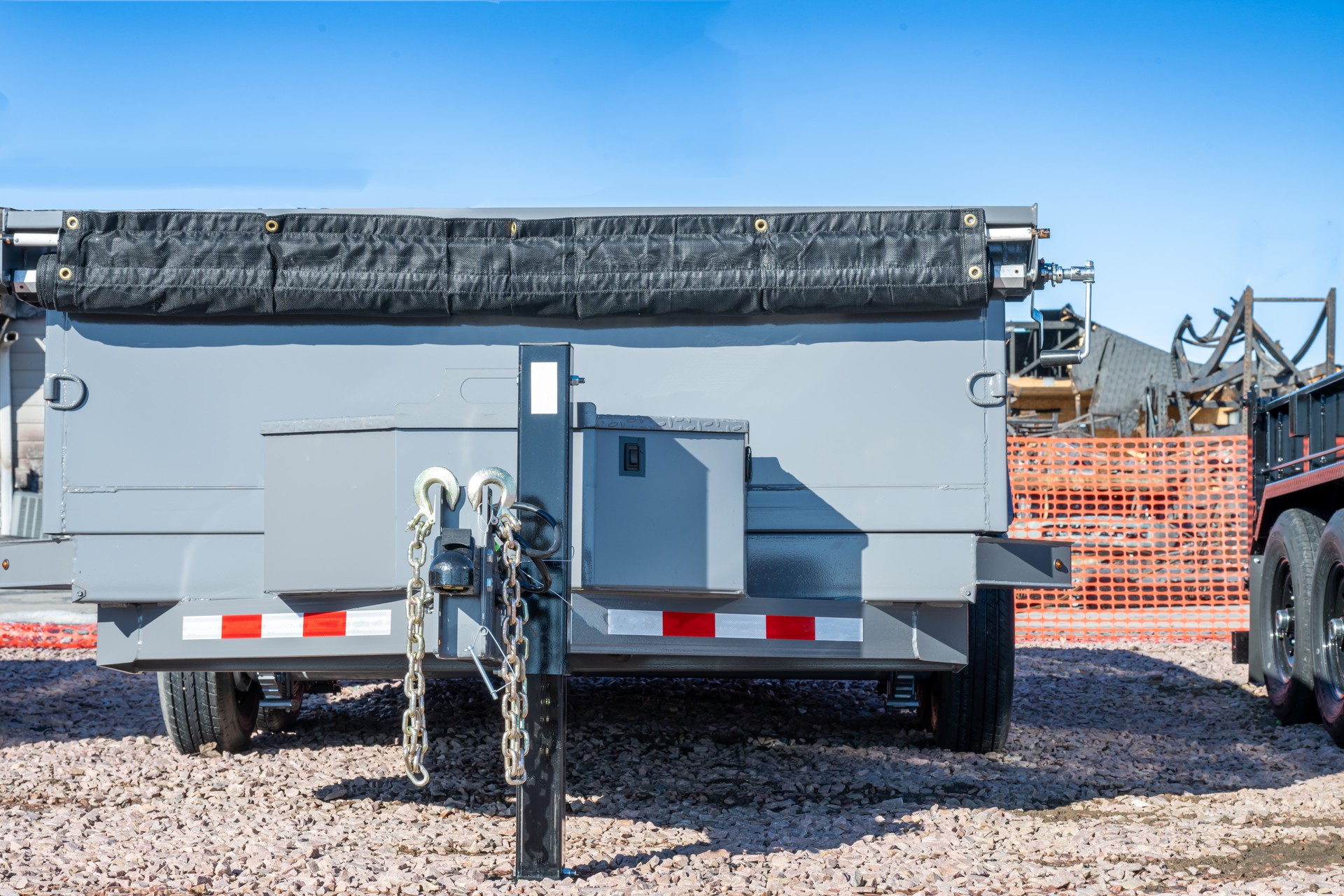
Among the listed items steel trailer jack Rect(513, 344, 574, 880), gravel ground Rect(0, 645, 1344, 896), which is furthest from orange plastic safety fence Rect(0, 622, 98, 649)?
steel trailer jack Rect(513, 344, 574, 880)

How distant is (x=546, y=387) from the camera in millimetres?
3807

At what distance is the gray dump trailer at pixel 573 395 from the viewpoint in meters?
4.09

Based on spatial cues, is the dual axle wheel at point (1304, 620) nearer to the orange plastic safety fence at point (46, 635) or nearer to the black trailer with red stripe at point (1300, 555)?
the black trailer with red stripe at point (1300, 555)

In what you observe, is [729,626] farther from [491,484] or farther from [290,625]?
[290,625]

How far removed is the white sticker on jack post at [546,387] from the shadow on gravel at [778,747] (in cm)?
141

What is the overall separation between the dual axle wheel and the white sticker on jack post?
4.29 m

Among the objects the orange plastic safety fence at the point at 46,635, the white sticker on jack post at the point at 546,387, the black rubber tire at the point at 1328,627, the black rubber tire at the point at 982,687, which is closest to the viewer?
the white sticker on jack post at the point at 546,387

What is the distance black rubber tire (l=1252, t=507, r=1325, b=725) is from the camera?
22.4 ft

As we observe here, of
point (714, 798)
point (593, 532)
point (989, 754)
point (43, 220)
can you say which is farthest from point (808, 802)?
point (43, 220)

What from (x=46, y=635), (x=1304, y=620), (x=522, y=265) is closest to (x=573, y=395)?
(x=522, y=265)

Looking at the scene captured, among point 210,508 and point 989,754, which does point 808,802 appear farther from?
point 210,508

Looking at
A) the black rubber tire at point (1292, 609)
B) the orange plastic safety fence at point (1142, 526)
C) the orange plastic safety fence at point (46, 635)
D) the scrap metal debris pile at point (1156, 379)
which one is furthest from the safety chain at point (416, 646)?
the scrap metal debris pile at point (1156, 379)

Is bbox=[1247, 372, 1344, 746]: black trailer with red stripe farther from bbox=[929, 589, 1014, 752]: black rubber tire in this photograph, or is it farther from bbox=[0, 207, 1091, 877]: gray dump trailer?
bbox=[0, 207, 1091, 877]: gray dump trailer

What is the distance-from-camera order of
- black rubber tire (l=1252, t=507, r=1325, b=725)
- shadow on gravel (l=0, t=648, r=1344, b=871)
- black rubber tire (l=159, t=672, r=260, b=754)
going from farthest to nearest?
black rubber tire (l=1252, t=507, r=1325, b=725) < black rubber tire (l=159, t=672, r=260, b=754) < shadow on gravel (l=0, t=648, r=1344, b=871)
